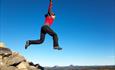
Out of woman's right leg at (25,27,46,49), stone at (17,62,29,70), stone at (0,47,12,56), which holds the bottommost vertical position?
woman's right leg at (25,27,46,49)

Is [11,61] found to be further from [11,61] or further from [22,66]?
[22,66]

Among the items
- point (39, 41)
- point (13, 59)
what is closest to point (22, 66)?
point (13, 59)

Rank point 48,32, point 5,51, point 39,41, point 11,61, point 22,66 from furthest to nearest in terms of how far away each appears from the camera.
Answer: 1. point 5,51
2. point 22,66
3. point 11,61
4. point 39,41
5. point 48,32

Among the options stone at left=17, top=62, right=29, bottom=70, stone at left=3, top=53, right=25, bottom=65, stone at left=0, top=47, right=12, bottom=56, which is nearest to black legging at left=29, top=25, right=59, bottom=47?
stone at left=17, top=62, right=29, bottom=70

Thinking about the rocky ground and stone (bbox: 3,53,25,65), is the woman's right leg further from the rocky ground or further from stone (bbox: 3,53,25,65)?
stone (bbox: 3,53,25,65)

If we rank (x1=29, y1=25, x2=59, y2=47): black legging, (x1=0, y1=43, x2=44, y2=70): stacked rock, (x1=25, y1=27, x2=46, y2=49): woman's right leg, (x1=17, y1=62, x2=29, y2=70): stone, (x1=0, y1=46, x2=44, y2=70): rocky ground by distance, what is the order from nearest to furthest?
1. (x1=29, y1=25, x2=59, y2=47): black legging
2. (x1=25, y1=27, x2=46, y2=49): woman's right leg
3. (x1=0, y1=43, x2=44, y2=70): stacked rock
4. (x1=0, y1=46, x2=44, y2=70): rocky ground
5. (x1=17, y1=62, x2=29, y2=70): stone

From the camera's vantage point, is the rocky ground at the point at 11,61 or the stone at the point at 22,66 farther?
the stone at the point at 22,66

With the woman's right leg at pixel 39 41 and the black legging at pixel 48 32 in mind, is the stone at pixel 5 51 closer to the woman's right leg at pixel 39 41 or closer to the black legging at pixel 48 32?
the woman's right leg at pixel 39 41

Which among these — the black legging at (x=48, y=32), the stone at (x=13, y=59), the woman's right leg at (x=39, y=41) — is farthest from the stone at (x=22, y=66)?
the black legging at (x=48, y=32)

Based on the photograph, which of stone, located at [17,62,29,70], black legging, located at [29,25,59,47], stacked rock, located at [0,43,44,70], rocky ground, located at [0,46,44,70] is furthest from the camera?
stone, located at [17,62,29,70]

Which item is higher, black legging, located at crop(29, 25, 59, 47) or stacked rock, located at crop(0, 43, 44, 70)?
stacked rock, located at crop(0, 43, 44, 70)

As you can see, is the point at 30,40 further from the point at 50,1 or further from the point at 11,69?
the point at 11,69

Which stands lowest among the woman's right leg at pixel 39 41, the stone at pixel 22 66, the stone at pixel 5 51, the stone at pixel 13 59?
the woman's right leg at pixel 39 41

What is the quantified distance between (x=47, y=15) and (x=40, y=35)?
145 centimetres
